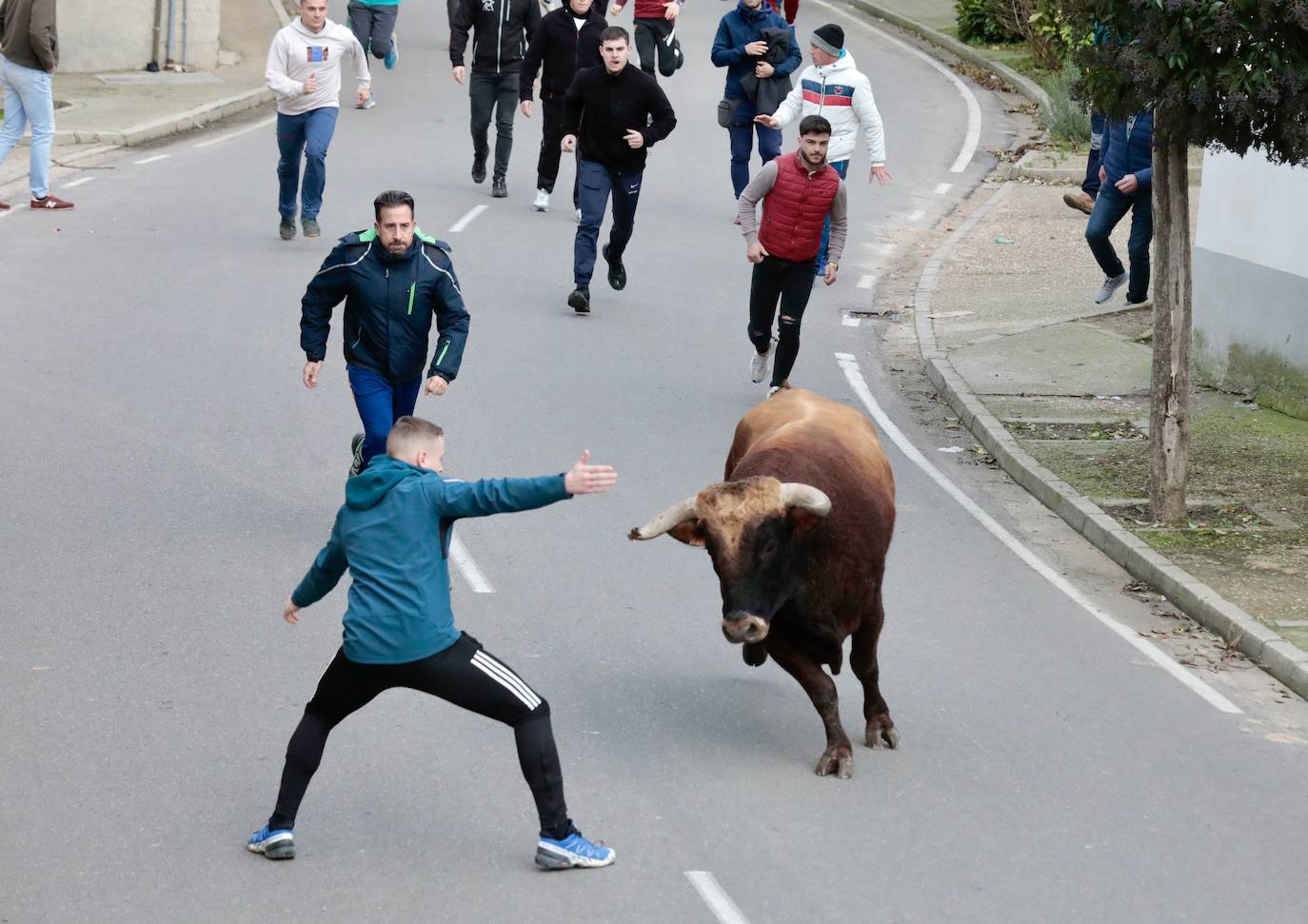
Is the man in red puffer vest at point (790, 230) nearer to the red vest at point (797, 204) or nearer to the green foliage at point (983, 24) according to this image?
the red vest at point (797, 204)

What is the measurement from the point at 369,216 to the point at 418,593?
42.0 feet

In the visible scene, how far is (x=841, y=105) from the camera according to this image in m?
16.9

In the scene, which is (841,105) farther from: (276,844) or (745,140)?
(276,844)

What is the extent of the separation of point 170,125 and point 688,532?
17942 mm

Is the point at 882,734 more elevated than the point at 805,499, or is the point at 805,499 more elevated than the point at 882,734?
the point at 805,499

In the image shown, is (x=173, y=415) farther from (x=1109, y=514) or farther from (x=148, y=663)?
(x=1109, y=514)

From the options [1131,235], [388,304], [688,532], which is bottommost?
[688,532]

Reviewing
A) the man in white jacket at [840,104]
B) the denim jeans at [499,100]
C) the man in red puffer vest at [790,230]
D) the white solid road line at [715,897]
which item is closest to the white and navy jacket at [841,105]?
the man in white jacket at [840,104]

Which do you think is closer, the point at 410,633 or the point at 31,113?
the point at 410,633

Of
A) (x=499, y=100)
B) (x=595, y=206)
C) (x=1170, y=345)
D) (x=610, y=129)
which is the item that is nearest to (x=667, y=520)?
(x=1170, y=345)

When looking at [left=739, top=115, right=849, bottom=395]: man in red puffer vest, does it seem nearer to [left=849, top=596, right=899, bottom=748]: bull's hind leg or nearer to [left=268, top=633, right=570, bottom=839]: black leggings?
[left=849, top=596, right=899, bottom=748]: bull's hind leg

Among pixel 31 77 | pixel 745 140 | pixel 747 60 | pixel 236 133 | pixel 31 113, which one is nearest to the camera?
pixel 31 77

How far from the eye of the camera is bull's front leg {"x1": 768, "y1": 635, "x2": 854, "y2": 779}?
24.4ft

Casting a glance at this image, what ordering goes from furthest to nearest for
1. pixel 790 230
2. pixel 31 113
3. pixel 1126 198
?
pixel 31 113 → pixel 1126 198 → pixel 790 230
